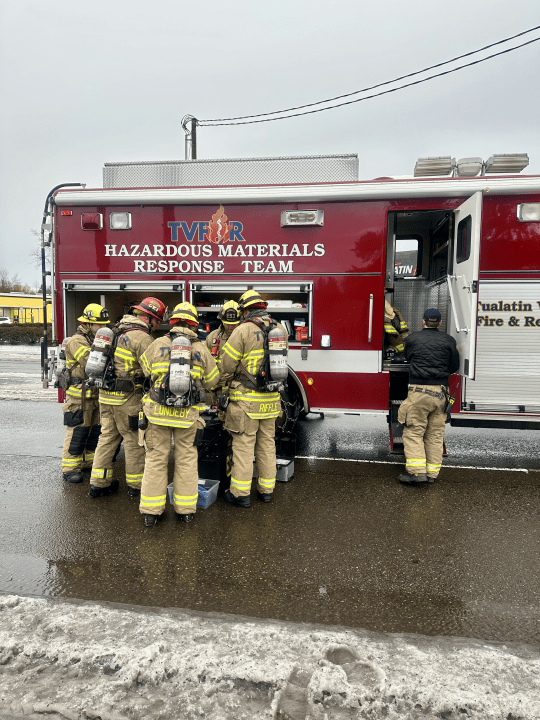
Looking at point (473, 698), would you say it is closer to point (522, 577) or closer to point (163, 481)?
point (522, 577)

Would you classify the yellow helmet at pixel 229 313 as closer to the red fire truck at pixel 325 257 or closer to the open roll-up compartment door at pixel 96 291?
the red fire truck at pixel 325 257

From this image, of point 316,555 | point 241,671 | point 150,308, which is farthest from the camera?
point 150,308

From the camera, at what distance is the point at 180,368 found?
3.98m

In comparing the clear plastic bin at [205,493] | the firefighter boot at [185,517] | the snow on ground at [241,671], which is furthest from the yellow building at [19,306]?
the snow on ground at [241,671]

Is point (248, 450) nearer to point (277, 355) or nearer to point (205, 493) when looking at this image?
point (205, 493)

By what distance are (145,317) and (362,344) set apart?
95.6 inches

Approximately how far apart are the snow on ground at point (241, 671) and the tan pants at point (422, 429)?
8.54 ft

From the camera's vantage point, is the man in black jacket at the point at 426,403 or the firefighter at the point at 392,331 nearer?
the man in black jacket at the point at 426,403

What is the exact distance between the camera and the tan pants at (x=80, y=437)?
203 inches

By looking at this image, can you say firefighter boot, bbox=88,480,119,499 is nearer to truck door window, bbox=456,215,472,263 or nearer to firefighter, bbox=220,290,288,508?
firefighter, bbox=220,290,288,508

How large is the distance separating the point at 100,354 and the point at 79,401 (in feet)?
2.44

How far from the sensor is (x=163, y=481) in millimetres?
4156

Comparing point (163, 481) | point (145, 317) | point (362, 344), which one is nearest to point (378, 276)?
point (362, 344)

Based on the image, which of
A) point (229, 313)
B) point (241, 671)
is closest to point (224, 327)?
point (229, 313)
